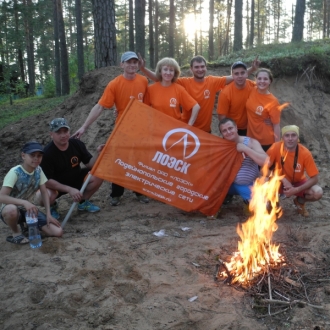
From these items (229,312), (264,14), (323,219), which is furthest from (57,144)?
(264,14)

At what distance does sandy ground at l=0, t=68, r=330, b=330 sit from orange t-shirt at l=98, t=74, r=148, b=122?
167cm

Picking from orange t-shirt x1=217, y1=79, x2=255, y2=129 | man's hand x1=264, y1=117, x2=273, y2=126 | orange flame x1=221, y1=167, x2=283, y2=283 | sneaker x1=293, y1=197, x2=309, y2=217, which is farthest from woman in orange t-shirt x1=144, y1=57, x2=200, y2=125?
sneaker x1=293, y1=197, x2=309, y2=217

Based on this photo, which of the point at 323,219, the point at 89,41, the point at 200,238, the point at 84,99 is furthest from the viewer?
the point at 89,41

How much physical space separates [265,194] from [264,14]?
48.8m

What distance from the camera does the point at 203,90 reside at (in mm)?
5824

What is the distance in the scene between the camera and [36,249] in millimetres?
4426

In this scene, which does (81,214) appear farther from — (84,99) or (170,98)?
(84,99)

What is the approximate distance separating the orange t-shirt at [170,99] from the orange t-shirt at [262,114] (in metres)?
0.90

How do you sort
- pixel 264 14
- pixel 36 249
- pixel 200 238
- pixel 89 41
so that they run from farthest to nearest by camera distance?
pixel 264 14 → pixel 89 41 → pixel 200 238 → pixel 36 249

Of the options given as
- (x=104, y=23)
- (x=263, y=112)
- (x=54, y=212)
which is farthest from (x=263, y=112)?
(x=104, y=23)

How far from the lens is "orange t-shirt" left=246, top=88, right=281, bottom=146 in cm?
563

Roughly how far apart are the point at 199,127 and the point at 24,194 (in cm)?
286

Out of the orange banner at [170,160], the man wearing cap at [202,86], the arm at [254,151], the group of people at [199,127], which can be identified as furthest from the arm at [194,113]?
the arm at [254,151]

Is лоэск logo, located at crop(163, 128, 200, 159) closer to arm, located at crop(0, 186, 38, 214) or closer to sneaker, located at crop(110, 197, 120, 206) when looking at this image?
sneaker, located at crop(110, 197, 120, 206)
